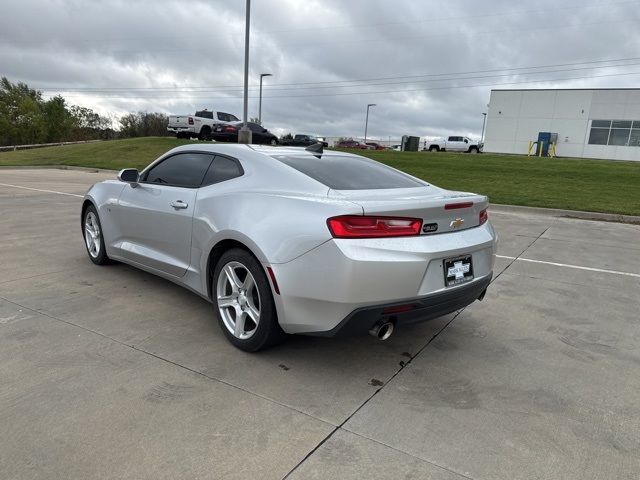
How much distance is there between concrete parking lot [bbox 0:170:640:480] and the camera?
2.27 metres

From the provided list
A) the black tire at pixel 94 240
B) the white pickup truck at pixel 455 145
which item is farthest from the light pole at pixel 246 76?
the white pickup truck at pixel 455 145

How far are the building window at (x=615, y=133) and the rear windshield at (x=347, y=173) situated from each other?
42190 mm

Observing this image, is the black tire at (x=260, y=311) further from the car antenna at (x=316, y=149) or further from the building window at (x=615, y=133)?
the building window at (x=615, y=133)

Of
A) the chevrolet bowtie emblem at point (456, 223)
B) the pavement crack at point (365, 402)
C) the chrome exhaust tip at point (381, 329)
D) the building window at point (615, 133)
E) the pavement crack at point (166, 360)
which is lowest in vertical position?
the pavement crack at point (166, 360)

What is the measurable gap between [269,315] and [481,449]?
4.85 ft

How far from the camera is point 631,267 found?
21.2 feet

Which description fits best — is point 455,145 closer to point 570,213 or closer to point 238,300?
point 570,213

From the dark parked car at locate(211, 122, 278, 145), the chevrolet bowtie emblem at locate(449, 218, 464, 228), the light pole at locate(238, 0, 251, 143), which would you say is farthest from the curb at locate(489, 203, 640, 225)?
the dark parked car at locate(211, 122, 278, 145)

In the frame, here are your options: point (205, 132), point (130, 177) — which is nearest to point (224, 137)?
point (205, 132)

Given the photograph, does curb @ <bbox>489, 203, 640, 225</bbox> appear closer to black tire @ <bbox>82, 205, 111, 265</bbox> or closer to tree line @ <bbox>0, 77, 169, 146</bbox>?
black tire @ <bbox>82, 205, 111, 265</bbox>

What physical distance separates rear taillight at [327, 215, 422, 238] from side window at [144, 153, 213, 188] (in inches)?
64.5

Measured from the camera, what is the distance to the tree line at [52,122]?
6825 cm

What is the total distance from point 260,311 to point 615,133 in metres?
44.3

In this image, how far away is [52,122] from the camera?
68250 millimetres
